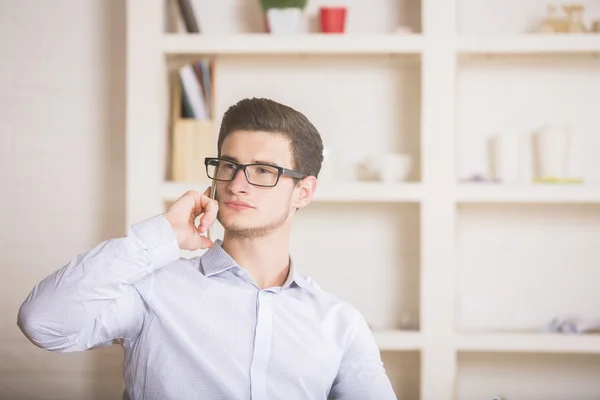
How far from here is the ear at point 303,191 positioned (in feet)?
5.73

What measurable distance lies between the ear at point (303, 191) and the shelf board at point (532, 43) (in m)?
0.97

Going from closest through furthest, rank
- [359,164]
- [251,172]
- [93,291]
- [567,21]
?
[93,291], [251,172], [567,21], [359,164]

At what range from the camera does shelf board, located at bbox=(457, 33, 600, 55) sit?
7.94 ft

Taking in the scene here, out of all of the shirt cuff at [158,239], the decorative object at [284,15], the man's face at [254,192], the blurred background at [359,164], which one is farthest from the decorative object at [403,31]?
the shirt cuff at [158,239]

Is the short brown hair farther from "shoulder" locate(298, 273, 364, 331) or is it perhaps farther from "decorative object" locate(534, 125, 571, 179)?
"decorative object" locate(534, 125, 571, 179)

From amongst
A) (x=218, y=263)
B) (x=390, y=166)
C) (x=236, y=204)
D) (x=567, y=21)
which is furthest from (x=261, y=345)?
(x=567, y=21)

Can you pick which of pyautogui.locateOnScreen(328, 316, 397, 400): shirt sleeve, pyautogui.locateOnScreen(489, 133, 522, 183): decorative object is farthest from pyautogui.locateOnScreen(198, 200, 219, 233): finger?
pyautogui.locateOnScreen(489, 133, 522, 183): decorative object

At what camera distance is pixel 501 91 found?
2.69 m

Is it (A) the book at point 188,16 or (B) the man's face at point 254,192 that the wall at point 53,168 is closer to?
(A) the book at point 188,16

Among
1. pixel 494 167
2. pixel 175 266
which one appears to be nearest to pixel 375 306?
pixel 494 167

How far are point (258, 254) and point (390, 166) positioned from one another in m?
0.95

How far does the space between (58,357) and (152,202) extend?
80 centimetres

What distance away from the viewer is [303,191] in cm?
177

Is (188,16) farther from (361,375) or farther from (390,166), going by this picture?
(361,375)
